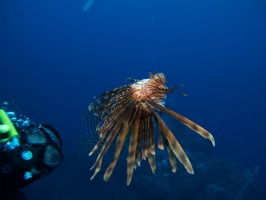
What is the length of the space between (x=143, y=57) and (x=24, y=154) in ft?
253

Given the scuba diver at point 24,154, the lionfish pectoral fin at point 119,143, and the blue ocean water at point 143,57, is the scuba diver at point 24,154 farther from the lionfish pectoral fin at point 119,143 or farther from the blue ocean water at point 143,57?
the blue ocean water at point 143,57

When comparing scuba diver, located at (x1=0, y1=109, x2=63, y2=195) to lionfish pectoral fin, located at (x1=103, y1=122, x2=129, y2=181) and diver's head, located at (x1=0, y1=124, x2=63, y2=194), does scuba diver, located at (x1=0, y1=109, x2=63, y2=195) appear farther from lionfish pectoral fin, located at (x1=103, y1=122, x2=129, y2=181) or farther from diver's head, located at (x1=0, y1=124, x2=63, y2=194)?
lionfish pectoral fin, located at (x1=103, y1=122, x2=129, y2=181)

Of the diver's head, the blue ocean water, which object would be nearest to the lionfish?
the diver's head

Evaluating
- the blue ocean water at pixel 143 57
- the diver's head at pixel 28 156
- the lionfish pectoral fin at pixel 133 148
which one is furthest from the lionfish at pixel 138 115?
the blue ocean water at pixel 143 57

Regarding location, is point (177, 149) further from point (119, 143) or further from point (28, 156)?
point (28, 156)

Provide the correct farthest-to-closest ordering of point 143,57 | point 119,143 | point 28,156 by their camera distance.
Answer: point 143,57
point 28,156
point 119,143

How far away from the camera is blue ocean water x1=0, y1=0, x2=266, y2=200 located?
4972 centimetres

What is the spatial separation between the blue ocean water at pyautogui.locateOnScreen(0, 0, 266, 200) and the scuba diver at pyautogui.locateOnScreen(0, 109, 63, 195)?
32.3m

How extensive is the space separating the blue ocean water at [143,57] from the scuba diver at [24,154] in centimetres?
3226

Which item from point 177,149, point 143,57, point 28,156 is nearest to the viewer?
point 177,149

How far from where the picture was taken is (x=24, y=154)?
9.50 ft

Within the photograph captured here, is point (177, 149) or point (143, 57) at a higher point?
point (143, 57)

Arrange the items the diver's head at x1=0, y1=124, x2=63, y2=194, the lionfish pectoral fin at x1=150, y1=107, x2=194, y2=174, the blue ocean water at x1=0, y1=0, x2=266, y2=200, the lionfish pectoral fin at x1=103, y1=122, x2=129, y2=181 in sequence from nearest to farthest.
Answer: the lionfish pectoral fin at x1=150, y1=107, x2=194, y2=174 < the lionfish pectoral fin at x1=103, y1=122, x2=129, y2=181 < the diver's head at x1=0, y1=124, x2=63, y2=194 < the blue ocean water at x1=0, y1=0, x2=266, y2=200

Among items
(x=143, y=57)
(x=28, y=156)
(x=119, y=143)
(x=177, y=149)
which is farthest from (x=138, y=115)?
(x=143, y=57)
